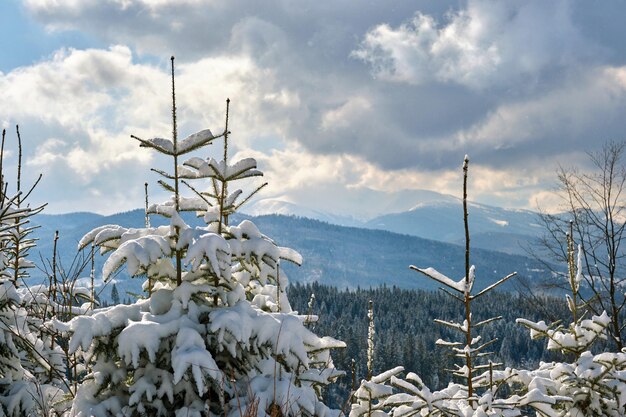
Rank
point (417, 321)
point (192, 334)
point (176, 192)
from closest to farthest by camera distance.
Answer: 1. point (192, 334)
2. point (176, 192)
3. point (417, 321)

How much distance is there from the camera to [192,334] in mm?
4496

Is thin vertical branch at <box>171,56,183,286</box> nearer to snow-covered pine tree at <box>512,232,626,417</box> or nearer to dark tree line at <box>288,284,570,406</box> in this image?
snow-covered pine tree at <box>512,232,626,417</box>

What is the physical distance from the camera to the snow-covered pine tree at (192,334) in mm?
4418

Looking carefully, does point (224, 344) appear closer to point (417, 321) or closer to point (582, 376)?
point (582, 376)

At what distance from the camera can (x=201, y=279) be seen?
5594mm

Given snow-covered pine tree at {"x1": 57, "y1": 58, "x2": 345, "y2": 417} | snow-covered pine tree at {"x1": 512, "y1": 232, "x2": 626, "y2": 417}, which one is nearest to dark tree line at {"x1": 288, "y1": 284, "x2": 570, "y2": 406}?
snow-covered pine tree at {"x1": 512, "y1": 232, "x2": 626, "y2": 417}

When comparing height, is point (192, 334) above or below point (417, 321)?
above

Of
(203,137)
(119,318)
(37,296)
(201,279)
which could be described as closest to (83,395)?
(119,318)

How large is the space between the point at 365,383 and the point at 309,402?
2.21 ft

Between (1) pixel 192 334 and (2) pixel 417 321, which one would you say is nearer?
(1) pixel 192 334

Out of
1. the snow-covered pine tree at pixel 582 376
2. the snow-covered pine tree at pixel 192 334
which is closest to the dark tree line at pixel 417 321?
the snow-covered pine tree at pixel 582 376

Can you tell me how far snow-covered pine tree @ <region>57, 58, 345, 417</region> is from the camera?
14.5 feet

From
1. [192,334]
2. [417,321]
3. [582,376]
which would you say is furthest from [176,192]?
[417,321]

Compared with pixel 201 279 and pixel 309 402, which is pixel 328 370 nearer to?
pixel 309 402
